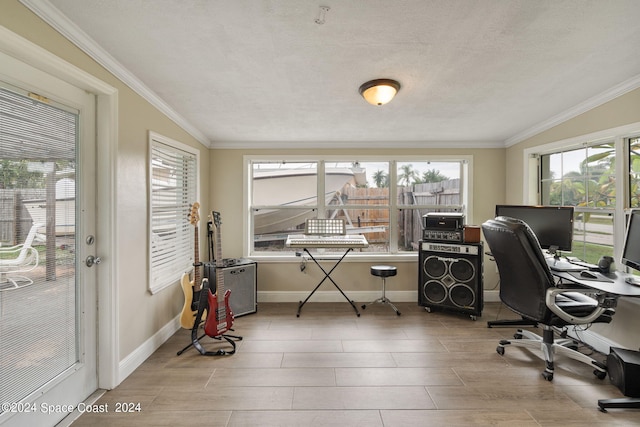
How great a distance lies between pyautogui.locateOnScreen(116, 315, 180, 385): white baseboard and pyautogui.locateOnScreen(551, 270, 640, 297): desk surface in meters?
3.50

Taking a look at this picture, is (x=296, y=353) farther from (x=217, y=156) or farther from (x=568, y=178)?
(x=568, y=178)

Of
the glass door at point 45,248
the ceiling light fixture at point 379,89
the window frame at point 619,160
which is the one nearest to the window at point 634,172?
the window frame at point 619,160

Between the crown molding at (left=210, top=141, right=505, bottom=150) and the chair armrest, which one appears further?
the crown molding at (left=210, top=141, right=505, bottom=150)

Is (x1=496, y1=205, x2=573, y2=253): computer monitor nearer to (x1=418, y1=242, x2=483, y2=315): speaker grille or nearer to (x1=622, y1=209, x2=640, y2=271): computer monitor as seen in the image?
(x1=622, y1=209, x2=640, y2=271): computer monitor

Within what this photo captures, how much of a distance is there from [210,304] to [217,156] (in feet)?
7.31

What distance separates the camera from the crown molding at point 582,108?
231cm

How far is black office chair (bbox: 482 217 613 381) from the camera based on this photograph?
2.16m

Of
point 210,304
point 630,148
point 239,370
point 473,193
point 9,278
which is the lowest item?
point 239,370

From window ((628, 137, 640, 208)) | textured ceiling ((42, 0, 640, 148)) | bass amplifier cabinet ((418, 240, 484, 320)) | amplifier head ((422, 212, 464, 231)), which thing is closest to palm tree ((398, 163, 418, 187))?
amplifier head ((422, 212, 464, 231))

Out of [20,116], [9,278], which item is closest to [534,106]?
[20,116]

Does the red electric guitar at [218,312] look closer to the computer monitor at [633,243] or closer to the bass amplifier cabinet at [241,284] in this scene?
the bass amplifier cabinet at [241,284]

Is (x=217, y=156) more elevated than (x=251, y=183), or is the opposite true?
(x=217, y=156)

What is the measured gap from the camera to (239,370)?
238 cm

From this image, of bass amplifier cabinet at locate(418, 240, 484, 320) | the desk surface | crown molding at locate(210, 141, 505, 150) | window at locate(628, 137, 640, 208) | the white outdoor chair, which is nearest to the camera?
the white outdoor chair
